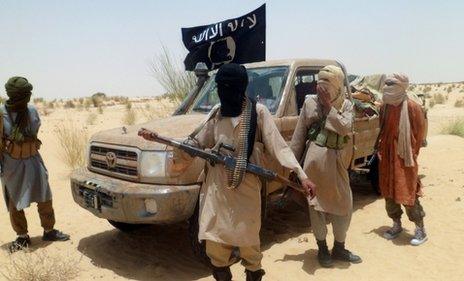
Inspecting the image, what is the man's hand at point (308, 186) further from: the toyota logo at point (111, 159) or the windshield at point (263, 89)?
the toyota logo at point (111, 159)

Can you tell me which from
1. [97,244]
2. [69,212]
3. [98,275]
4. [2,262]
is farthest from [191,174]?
[69,212]

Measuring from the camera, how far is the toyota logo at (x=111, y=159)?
183 inches

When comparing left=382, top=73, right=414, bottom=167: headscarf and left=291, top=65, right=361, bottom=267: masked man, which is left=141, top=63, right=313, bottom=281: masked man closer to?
left=291, top=65, right=361, bottom=267: masked man

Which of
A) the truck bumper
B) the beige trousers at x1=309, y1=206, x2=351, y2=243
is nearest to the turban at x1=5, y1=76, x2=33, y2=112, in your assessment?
the truck bumper

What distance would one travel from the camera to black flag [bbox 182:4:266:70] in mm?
6312

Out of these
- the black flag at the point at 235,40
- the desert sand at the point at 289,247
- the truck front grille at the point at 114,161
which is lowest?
the desert sand at the point at 289,247

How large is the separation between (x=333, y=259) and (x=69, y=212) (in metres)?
4.26

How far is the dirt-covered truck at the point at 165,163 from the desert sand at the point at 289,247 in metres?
0.47

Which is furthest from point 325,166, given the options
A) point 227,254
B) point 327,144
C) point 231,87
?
point 231,87

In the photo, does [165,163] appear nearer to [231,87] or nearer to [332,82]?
[231,87]

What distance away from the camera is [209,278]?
4418mm

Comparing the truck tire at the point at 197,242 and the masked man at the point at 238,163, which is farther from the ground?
the masked man at the point at 238,163

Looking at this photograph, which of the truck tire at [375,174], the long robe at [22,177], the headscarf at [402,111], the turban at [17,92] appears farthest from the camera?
the truck tire at [375,174]

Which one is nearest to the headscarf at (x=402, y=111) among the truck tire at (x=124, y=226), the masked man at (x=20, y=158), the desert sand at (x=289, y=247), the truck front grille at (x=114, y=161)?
the desert sand at (x=289, y=247)
